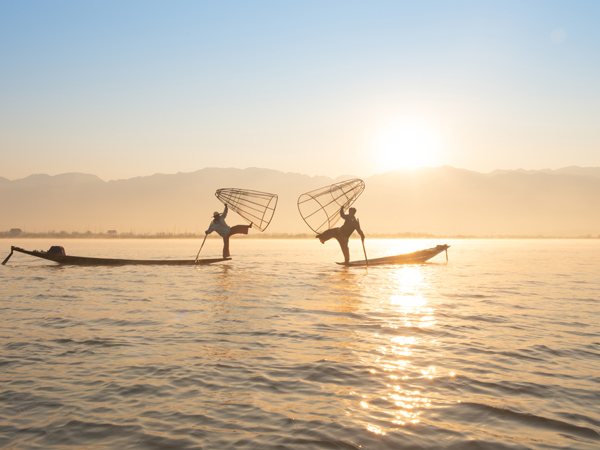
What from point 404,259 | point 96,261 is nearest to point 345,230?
point 404,259

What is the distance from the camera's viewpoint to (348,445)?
4.01 meters

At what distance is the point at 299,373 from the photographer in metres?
5.96

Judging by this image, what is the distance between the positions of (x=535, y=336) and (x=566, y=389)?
2.85m

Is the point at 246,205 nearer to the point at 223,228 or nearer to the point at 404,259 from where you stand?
the point at 223,228

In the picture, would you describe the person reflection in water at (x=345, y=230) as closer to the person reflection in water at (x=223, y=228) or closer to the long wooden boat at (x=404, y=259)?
the long wooden boat at (x=404, y=259)

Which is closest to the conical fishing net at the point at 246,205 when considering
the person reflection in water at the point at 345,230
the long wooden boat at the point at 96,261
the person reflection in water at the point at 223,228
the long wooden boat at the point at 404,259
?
the person reflection in water at the point at 223,228

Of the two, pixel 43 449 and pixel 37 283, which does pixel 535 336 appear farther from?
pixel 37 283

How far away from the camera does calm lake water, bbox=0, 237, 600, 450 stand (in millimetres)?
4234

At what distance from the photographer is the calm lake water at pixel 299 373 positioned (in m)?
4.23

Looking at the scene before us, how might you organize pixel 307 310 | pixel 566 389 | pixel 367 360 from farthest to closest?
1. pixel 307 310
2. pixel 367 360
3. pixel 566 389

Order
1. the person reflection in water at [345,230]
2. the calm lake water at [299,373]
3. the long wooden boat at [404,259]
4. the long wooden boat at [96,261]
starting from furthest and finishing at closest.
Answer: the long wooden boat at [404,259] < the long wooden boat at [96,261] < the person reflection in water at [345,230] < the calm lake water at [299,373]

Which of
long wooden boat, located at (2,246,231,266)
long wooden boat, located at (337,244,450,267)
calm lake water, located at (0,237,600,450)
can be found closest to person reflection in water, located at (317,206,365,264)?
long wooden boat, located at (337,244,450,267)

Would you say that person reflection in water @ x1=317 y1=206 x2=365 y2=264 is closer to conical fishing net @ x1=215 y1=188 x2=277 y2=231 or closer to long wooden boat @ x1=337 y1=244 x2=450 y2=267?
long wooden boat @ x1=337 y1=244 x2=450 y2=267

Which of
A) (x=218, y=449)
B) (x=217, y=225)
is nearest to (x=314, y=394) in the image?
(x=218, y=449)
